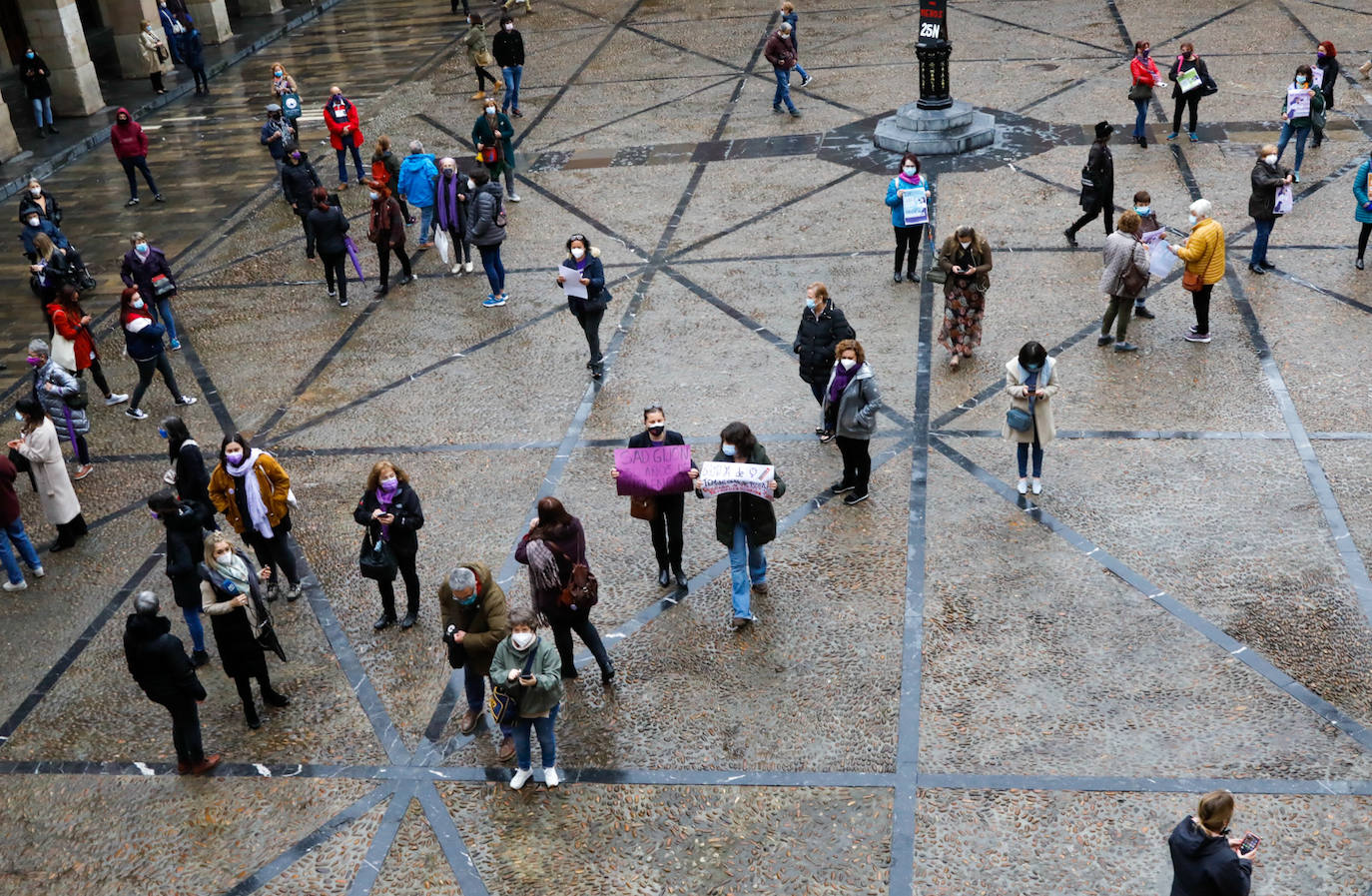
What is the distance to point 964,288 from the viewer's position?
1238 cm

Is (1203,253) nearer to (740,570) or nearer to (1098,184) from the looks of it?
(1098,184)

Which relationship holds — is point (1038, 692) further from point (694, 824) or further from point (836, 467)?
point (836, 467)

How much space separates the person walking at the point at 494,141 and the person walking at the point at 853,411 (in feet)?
29.7

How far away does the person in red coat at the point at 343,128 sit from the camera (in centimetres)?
1942

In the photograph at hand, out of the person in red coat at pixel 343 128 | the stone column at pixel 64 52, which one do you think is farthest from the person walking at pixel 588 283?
the stone column at pixel 64 52

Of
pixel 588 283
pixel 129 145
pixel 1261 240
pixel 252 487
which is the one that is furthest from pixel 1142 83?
pixel 129 145

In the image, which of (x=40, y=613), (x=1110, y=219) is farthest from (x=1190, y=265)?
(x=40, y=613)

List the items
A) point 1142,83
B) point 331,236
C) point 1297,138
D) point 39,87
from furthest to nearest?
point 39,87, point 1142,83, point 1297,138, point 331,236

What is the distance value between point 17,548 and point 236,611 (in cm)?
362

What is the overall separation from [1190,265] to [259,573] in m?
9.20

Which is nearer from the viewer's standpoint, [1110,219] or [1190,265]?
[1190,265]

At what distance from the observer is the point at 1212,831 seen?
575cm

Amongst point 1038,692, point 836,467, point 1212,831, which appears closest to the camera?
point 1212,831

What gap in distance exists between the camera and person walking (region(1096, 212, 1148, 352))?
1226cm
